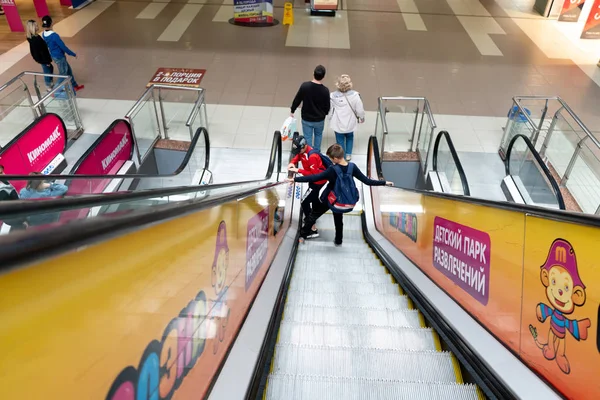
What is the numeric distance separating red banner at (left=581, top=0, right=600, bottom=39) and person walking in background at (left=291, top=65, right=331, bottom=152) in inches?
371

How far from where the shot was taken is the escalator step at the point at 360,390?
77.6 inches

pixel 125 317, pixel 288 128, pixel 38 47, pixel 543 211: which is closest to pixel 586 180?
pixel 288 128

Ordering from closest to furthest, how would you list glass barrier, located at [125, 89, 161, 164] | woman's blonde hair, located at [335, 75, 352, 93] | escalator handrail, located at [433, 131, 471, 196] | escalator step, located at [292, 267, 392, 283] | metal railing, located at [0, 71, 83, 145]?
escalator step, located at [292, 267, 392, 283] → escalator handrail, located at [433, 131, 471, 196] → woman's blonde hair, located at [335, 75, 352, 93] → metal railing, located at [0, 71, 83, 145] → glass barrier, located at [125, 89, 161, 164]

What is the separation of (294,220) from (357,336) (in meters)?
3.35

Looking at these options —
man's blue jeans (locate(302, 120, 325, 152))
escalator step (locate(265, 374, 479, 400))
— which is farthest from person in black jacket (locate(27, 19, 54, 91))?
escalator step (locate(265, 374, 479, 400))

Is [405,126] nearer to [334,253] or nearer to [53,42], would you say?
[334,253]

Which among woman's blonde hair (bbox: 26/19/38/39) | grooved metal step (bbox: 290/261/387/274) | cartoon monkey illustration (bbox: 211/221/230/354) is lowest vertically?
grooved metal step (bbox: 290/261/387/274)

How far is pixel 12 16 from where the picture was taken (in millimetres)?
11062

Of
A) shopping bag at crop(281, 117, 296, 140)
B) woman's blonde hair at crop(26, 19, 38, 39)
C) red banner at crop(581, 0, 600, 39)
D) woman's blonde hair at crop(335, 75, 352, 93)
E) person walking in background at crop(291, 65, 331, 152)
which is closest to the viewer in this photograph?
woman's blonde hair at crop(335, 75, 352, 93)

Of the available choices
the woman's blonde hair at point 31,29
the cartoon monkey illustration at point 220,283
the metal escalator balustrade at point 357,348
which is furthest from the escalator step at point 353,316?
the woman's blonde hair at point 31,29

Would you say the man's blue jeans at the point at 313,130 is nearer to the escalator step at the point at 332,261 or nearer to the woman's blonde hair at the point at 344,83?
the woman's blonde hair at the point at 344,83

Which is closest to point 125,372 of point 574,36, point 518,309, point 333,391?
point 333,391

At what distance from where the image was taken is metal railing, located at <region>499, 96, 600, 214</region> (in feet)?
17.8

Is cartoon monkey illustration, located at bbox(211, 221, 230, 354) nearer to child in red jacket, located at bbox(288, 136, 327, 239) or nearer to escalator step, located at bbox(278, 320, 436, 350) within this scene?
escalator step, located at bbox(278, 320, 436, 350)
